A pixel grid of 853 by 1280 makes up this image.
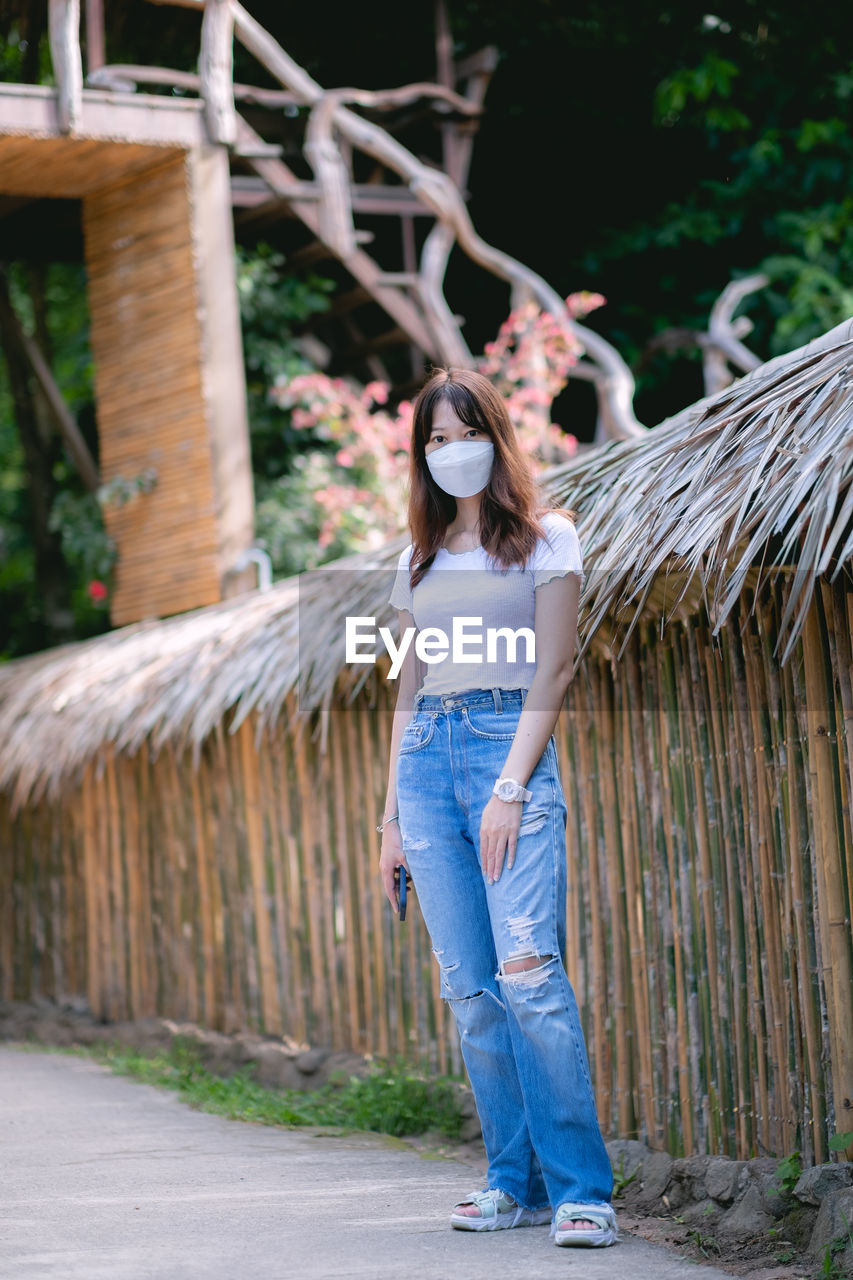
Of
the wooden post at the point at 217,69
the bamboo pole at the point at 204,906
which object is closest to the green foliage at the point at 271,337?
the wooden post at the point at 217,69

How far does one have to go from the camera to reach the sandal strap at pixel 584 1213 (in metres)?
2.89

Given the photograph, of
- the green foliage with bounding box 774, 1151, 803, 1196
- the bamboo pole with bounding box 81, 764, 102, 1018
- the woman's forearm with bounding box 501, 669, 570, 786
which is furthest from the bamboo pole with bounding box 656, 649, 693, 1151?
the bamboo pole with bounding box 81, 764, 102, 1018

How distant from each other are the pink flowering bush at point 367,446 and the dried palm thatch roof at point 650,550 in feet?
7.74

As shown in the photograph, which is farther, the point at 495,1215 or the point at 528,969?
the point at 495,1215

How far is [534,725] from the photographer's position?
2.95 m

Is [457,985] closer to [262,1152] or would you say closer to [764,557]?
[764,557]

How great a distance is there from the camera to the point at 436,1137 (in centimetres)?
456

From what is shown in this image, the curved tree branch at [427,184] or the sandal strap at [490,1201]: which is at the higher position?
the curved tree branch at [427,184]

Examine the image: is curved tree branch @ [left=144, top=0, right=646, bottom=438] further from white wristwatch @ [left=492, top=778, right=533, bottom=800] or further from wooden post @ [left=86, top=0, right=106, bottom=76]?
white wristwatch @ [left=492, top=778, right=533, bottom=800]

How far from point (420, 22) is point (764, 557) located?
8.96m

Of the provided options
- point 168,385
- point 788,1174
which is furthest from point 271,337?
point 788,1174

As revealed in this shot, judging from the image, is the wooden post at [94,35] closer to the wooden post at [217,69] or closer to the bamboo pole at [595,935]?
the wooden post at [217,69]

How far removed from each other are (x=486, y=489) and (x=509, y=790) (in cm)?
64

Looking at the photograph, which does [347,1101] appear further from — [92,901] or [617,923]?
[92,901]
